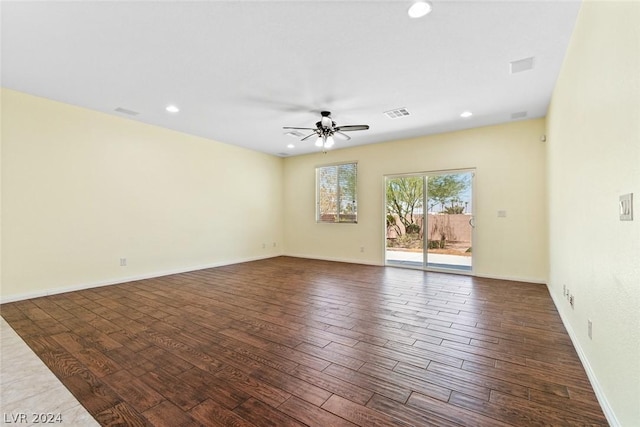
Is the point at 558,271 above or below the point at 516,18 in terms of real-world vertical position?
below

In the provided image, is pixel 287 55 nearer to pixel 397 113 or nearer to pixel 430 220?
pixel 397 113

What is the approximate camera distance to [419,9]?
7.39 ft

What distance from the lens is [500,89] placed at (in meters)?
3.71

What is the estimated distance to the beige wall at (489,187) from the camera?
489 cm

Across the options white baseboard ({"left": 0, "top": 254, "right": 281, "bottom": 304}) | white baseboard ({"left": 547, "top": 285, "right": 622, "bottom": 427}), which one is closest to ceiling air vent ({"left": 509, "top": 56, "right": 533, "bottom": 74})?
white baseboard ({"left": 547, "top": 285, "right": 622, "bottom": 427})

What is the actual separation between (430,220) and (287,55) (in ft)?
14.3

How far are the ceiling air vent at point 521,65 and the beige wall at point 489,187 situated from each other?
7.25ft

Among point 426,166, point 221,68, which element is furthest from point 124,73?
point 426,166

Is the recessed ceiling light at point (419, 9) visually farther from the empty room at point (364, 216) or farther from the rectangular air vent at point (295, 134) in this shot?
the rectangular air vent at point (295, 134)

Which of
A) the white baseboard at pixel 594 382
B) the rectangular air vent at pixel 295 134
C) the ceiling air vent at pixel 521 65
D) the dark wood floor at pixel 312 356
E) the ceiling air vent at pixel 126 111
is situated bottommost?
the dark wood floor at pixel 312 356

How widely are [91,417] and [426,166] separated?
6.00 m

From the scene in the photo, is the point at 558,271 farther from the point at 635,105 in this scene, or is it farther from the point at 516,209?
the point at 635,105

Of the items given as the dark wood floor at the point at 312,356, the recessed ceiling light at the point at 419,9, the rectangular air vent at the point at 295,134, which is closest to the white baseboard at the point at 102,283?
the dark wood floor at the point at 312,356

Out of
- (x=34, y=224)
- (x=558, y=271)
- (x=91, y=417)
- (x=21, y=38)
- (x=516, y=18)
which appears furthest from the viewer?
(x=34, y=224)
